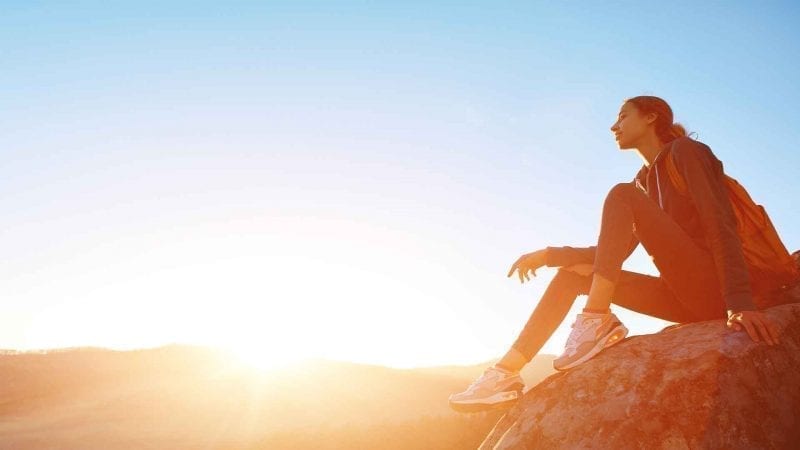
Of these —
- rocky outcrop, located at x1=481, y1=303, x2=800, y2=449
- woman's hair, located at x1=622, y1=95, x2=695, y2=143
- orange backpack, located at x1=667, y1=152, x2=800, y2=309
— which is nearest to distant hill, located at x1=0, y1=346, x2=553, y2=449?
rocky outcrop, located at x1=481, y1=303, x2=800, y2=449

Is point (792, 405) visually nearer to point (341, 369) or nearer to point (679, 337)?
point (679, 337)

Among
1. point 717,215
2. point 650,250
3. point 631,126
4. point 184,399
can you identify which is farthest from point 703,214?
point 184,399

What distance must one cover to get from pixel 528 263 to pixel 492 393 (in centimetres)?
111

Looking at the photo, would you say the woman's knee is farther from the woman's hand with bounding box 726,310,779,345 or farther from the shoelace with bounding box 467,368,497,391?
the woman's hand with bounding box 726,310,779,345

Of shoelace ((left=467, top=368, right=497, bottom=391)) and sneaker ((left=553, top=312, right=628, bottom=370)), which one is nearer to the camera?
sneaker ((left=553, top=312, right=628, bottom=370))

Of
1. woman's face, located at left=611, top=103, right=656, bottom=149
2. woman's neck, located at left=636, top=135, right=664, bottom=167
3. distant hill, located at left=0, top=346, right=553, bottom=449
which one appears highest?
woman's face, located at left=611, top=103, right=656, bottom=149

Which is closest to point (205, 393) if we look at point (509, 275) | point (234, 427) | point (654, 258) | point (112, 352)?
point (234, 427)

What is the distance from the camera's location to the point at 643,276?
370cm

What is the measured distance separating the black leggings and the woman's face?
839 mm

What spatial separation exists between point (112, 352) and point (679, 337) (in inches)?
905

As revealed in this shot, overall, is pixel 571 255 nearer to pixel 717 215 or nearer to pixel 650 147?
pixel 717 215

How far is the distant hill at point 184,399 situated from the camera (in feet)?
45.3

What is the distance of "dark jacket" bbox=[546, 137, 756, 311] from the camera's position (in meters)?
2.92

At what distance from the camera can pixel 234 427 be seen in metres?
14.9
